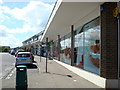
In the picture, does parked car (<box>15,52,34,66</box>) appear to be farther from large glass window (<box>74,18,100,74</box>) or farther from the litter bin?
the litter bin

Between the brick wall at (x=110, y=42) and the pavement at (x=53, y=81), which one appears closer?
the brick wall at (x=110, y=42)

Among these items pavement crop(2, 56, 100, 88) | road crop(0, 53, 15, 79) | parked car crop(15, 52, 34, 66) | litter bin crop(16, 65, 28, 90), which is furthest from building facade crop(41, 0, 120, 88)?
parked car crop(15, 52, 34, 66)

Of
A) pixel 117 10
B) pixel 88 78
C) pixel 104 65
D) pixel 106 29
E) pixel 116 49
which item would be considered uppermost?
pixel 117 10

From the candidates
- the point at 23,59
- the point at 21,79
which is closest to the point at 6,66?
the point at 23,59

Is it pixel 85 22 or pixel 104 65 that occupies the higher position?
pixel 85 22

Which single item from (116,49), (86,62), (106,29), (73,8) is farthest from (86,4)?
(86,62)

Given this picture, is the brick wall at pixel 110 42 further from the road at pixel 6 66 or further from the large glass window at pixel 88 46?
the road at pixel 6 66

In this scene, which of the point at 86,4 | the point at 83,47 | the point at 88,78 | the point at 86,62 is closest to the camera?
the point at 86,4

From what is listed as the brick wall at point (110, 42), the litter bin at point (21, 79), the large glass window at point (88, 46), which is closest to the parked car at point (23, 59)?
the large glass window at point (88, 46)

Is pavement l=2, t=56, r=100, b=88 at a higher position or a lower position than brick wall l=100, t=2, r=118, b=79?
lower

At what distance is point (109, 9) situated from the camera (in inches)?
356

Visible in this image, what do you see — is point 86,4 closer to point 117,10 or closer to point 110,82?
point 117,10

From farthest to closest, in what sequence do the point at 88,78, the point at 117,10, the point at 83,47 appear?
the point at 83,47
the point at 88,78
the point at 117,10

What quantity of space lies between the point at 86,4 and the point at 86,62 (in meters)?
4.51
